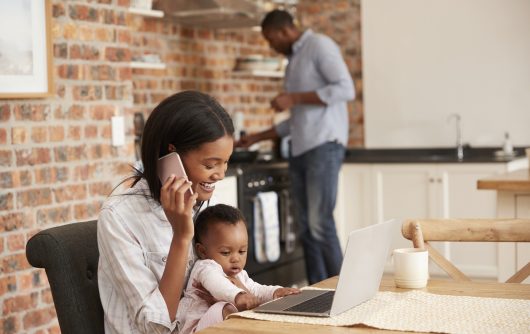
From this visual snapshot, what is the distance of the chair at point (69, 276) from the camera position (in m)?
1.90

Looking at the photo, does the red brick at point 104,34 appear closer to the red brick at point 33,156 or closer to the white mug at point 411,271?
the red brick at point 33,156

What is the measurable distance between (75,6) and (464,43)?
330 centimetres

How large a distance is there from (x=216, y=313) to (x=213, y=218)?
0.31 meters

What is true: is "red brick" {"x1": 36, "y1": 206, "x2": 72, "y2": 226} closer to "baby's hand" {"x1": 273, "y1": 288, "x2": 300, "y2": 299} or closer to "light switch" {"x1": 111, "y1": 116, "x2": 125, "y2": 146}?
"light switch" {"x1": 111, "y1": 116, "x2": 125, "y2": 146}


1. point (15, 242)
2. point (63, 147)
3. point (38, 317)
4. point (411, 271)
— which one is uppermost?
point (63, 147)

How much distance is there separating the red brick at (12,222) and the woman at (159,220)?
1362mm

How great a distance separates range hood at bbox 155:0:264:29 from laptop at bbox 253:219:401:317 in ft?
11.0

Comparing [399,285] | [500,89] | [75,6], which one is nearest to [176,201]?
[399,285]

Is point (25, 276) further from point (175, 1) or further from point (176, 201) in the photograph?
point (175, 1)

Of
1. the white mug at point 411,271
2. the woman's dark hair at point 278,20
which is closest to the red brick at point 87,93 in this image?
the woman's dark hair at point 278,20

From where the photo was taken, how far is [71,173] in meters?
3.52

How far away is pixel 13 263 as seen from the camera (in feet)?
10.7

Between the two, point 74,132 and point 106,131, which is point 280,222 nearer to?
point 106,131

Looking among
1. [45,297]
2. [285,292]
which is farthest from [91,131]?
[285,292]
